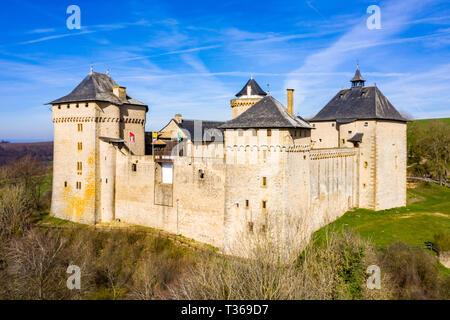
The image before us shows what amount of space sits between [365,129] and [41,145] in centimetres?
17021

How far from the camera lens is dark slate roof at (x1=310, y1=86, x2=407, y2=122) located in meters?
32.8

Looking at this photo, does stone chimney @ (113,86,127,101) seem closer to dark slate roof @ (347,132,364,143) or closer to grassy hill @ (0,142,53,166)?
dark slate roof @ (347,132,364,143)

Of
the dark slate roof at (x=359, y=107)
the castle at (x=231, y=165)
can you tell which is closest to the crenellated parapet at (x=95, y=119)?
the castle at (x=231, y=165)

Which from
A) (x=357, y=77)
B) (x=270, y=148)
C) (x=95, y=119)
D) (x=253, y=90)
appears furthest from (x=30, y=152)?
(x=270, y=148)

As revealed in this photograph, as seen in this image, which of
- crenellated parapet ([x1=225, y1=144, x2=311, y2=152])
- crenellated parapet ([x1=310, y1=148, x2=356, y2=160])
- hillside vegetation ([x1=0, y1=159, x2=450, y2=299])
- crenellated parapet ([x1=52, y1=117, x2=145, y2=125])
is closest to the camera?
hillside vegetation ([x1=0, y1=159, x2=450, y2=299])

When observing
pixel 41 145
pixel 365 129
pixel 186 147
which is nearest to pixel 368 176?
pixel 365 129

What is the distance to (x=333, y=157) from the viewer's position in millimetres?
29125

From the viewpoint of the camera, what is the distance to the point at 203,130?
3900cm

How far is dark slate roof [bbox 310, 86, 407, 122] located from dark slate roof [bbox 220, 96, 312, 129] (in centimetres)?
1170

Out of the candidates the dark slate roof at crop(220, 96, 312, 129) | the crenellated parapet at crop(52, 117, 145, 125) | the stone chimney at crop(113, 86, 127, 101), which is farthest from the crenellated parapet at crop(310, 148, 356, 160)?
the stone chimney at crop(113, 86, 127, 101)

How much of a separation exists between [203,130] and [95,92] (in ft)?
39.3

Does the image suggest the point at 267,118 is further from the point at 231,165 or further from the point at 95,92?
the point at 95,92

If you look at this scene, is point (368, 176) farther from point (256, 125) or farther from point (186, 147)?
point (186, 147)

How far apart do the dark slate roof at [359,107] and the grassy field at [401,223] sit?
28.4 feet
